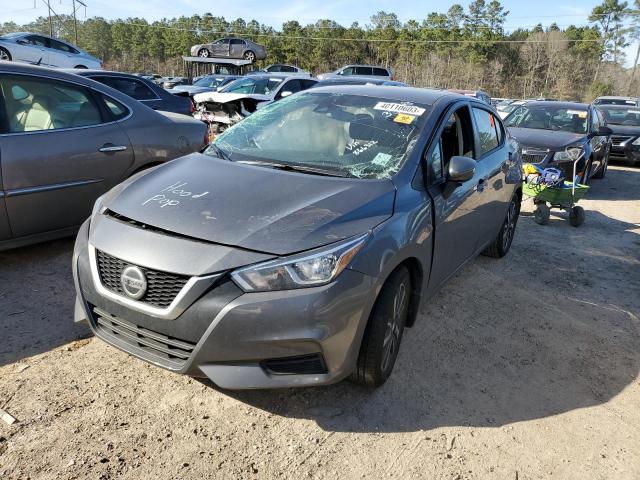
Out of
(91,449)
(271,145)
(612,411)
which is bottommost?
(612,411)

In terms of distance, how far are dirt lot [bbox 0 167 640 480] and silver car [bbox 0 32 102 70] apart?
14.7 metres

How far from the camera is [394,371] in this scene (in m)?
3.07

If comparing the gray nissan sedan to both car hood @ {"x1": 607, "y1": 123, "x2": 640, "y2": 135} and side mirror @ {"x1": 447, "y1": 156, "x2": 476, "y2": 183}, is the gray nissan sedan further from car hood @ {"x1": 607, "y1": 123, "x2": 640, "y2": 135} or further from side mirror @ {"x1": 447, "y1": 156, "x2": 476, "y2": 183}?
car hood @ {"x1": 607, "y1": 123, "x2": 640, "y2": 135}

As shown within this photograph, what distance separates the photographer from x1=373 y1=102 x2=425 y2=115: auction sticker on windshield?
3.42 meters

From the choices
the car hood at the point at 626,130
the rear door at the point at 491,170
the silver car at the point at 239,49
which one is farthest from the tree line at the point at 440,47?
the rear door at the point at 491,170

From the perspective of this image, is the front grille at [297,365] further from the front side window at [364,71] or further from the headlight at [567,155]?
the front side window at [364,71]

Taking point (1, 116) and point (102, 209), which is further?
point (1, 116)

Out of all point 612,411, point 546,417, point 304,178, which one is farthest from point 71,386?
point 612,411

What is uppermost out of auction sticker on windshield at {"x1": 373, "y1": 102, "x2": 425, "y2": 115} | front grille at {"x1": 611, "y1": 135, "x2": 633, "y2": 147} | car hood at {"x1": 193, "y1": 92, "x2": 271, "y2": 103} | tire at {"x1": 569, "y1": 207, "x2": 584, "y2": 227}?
auction sticker on windshield at {"x1": 373, "y1": 102, "x2": 425, "y2": 115}

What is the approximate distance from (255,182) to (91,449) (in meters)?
1.54

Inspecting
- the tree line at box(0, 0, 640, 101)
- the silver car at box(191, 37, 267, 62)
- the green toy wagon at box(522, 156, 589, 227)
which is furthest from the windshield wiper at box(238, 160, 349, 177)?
the tree line at box(0, 0, 640, 101)

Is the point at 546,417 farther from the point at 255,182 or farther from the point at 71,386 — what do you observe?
the point at 71,386

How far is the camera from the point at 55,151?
13.4ft

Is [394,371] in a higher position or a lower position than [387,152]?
lower
